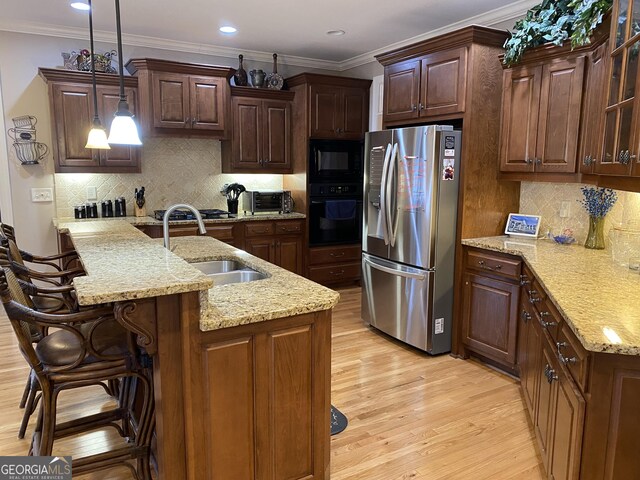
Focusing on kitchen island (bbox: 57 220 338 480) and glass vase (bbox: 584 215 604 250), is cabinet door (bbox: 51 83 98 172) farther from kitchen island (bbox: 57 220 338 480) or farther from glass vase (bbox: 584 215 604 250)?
glass vase (bbox: 584 215 604 250)

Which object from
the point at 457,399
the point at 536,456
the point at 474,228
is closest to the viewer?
the point at 536,456

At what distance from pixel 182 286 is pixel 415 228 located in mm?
2325

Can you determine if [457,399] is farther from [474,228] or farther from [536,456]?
[474,228]

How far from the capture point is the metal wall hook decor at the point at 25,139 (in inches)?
180

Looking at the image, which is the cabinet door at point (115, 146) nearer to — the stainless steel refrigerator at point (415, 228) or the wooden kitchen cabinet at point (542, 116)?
the stainless steel refrigerator at point (415, 228)

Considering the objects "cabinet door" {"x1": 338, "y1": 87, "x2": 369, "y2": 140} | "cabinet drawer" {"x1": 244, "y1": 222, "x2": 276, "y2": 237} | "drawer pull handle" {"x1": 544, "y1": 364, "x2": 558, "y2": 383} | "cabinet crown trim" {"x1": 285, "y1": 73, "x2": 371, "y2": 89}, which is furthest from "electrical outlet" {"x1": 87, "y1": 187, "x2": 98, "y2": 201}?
"drawer pull handle" {"x1": 544, "y1": 364, "x2": 558, "y2": 383}

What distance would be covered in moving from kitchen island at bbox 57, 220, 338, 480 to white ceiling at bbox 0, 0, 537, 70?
107 inches

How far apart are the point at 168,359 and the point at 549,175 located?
273 centimetres

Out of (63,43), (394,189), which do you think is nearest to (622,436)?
(394,189)

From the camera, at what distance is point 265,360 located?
192cm

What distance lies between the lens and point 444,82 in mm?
3611

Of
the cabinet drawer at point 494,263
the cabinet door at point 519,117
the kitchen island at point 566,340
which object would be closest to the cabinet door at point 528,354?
the kitchen island at point 566,340

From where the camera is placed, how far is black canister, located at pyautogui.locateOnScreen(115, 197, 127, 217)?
4.96m

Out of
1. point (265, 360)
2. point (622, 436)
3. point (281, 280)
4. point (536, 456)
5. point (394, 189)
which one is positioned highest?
point (394, 189)
